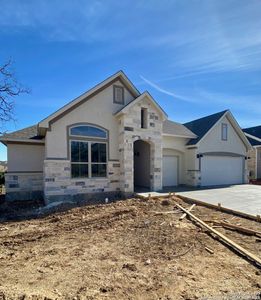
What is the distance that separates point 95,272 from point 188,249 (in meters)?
2.35

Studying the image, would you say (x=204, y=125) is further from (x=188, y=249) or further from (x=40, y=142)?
(x=188, y=249)

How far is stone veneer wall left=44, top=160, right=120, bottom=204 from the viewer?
438 inches

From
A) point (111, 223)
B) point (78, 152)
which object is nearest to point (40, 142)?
point (78, 152)

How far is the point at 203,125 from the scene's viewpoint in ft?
60.1

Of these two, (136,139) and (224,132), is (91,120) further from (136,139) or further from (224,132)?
(224,132)

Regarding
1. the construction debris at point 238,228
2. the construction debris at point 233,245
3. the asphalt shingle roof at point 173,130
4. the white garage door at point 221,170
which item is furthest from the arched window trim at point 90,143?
the white garage door at point 221,170

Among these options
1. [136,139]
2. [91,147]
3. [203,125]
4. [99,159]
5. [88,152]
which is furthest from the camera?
[203,125]

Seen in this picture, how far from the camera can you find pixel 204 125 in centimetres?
1814

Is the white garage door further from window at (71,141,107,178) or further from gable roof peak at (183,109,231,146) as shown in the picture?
window at (71,141,107,178)

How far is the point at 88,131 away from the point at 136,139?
2717mm

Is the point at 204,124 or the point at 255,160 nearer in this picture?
the point at 204,124

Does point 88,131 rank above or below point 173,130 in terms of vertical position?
below

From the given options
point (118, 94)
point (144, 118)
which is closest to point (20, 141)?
point (118, 94)

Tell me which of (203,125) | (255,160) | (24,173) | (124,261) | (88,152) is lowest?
(124,261)
